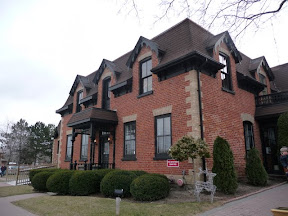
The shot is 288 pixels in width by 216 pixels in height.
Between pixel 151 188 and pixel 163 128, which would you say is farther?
pixel 163 128

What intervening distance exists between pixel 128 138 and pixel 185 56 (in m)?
5.66

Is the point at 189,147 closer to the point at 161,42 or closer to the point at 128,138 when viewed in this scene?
the point at 128,138

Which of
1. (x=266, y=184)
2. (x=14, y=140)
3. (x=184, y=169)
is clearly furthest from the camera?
(x=14, y=140)

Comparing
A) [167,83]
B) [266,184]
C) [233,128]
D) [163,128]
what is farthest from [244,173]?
[167,83]

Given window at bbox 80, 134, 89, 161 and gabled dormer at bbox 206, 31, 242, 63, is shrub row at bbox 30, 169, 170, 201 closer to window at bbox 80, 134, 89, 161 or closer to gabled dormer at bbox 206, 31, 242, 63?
window at bbox 80, 134, 89, 161

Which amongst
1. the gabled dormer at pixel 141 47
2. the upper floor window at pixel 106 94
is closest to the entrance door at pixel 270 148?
the gabled dormer at pixel 141 47

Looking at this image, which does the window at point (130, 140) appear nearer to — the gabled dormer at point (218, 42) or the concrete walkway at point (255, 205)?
the gabled dormer at point (218, 42)

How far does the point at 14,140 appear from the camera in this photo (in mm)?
50000

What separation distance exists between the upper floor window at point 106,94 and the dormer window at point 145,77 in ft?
11.5

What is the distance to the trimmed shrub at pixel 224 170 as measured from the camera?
321 inches

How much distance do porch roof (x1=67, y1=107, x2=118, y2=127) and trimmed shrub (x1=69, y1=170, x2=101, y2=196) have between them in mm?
3602

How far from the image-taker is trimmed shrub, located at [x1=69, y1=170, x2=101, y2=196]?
31.8 feet

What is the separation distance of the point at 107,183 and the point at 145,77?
20.3ft

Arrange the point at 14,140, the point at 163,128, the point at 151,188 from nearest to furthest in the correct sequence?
the point at 151,188, the point at 163,128, the point at 14,140
